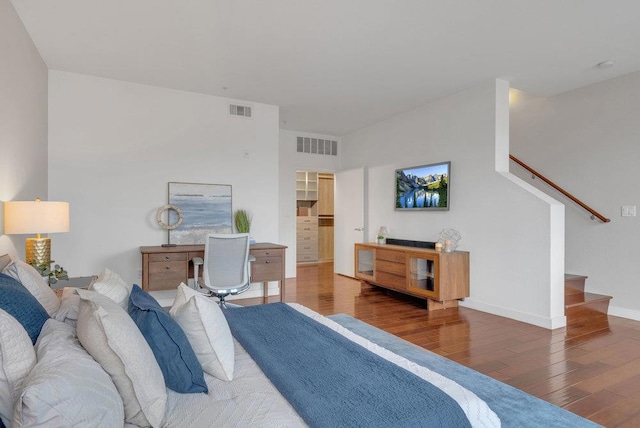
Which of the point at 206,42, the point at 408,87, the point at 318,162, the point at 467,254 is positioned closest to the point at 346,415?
the point at 206,42

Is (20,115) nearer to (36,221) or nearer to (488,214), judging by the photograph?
(36,221)

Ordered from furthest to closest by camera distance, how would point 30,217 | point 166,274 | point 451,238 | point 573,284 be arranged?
point 451,238, point 573,284, point 166,274, point 30,217

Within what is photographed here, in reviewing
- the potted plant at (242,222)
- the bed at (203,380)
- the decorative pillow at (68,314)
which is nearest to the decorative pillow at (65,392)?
the bed at (203,380)

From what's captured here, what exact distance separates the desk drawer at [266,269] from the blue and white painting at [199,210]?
0.79 meters

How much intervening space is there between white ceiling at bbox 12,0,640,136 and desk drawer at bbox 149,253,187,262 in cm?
210

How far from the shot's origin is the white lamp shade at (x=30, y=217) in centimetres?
250

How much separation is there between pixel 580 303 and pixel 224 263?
4037 mm

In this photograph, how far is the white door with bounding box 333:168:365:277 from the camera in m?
6.59

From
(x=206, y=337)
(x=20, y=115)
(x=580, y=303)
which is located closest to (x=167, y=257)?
(x=20, y=115)

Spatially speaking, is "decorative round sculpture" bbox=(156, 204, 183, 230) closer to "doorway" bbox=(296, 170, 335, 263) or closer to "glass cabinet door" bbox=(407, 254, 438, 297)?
"glass cabinet door" bbox=(407, 254, 438, 297)

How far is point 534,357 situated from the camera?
2.93 m

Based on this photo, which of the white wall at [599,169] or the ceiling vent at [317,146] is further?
the ceiling vent at [317,146]

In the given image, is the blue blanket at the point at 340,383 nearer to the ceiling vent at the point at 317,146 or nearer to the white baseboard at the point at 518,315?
the white baseboard at the point at 518,315

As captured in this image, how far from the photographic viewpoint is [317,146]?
7.15m
